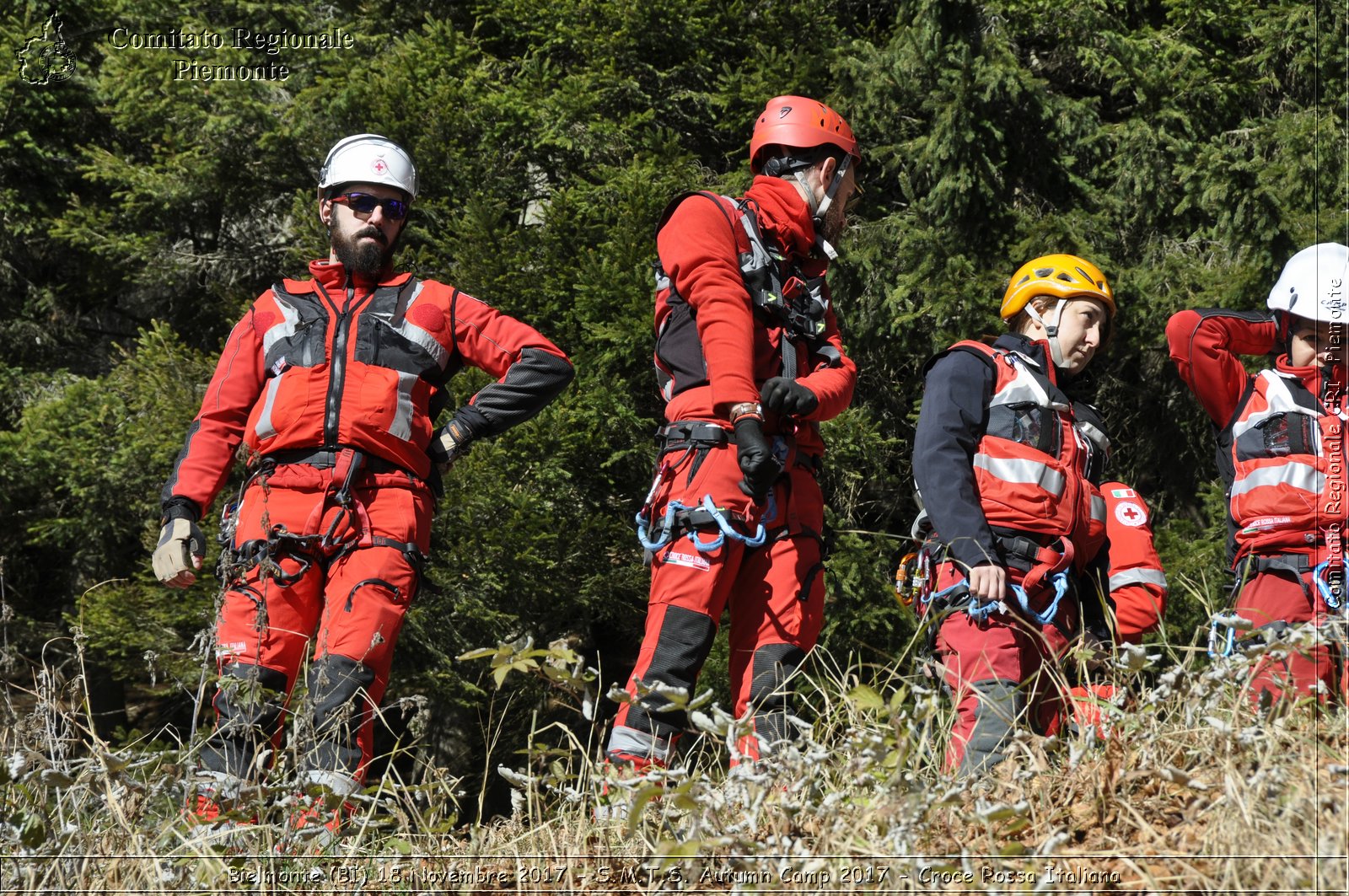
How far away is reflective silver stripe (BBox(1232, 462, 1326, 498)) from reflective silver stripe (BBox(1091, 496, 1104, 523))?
0.70 metres

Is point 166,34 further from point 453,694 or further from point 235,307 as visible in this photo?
point 453,694

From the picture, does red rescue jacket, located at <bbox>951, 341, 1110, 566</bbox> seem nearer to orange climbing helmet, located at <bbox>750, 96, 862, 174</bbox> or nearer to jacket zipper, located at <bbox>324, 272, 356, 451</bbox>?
orange climbing helmet, located at <bbox>750, 96, 862, 174</bbox>

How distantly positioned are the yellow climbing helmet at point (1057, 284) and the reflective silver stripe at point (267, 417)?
8.15ft

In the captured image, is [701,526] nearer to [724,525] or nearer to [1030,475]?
[724,525]

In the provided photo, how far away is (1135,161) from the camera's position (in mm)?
10125

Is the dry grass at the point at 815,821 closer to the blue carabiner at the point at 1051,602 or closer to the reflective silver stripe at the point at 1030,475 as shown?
the blue carabiner at the point at 1051,602

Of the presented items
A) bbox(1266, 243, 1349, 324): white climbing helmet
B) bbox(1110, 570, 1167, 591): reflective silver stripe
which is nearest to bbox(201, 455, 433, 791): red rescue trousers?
bbox(1110, 570, 1167, 591): reflective silver stripe

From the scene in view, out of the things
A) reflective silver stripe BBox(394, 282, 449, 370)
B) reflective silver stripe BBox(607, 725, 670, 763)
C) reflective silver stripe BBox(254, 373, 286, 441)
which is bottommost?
Answer: reflective silver stripe BBox(607, 725, 670, 763)

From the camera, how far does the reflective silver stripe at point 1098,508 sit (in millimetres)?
4289

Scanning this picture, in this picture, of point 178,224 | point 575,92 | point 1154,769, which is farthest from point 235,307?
point 1154,769

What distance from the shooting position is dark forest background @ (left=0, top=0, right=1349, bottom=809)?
991 cm

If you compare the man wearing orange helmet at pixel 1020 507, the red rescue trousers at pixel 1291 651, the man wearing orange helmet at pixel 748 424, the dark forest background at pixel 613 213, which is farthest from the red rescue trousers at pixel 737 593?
the dark forest background at pixel 613 213

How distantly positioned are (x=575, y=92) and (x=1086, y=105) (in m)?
4.28

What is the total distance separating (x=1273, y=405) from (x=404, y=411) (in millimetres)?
3102
